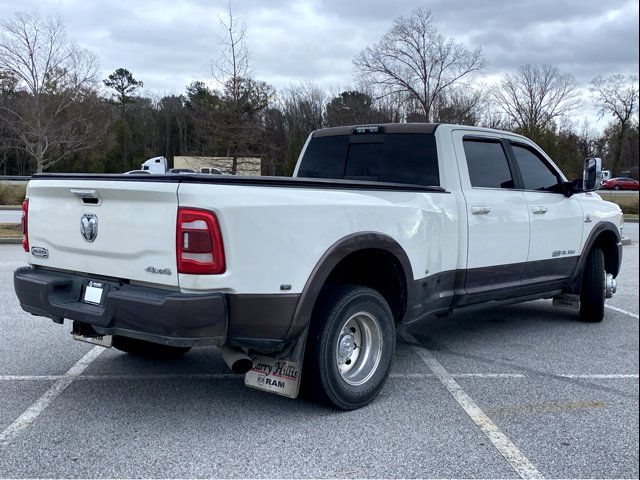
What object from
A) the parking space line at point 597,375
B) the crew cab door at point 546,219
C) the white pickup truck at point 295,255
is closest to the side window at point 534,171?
the crew cab door at point 546,219

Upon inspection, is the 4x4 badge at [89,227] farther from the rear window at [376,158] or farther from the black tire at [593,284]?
the black tire at [593,284]

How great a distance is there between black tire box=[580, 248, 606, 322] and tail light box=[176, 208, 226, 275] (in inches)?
185

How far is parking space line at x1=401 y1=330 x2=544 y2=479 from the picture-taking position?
329 cm

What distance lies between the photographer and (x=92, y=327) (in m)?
3.80

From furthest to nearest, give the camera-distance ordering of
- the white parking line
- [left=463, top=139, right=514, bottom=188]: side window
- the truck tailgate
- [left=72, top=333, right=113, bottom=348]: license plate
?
[left=463, top=139, right=514, bottom=188]: side window
the white parking line
[left=72, top=333, right=113, bottom=348]: license plate
the truck tailgate

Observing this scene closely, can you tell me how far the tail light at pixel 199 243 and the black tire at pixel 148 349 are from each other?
192cm

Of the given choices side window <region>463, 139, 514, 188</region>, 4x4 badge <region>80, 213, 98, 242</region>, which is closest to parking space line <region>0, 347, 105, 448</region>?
4x4 badge <region>80, 213, 98, 242</region>

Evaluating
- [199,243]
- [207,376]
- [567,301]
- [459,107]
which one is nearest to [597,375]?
[567,301]

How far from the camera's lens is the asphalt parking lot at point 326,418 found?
3277mm

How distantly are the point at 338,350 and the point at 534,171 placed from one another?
3005mm

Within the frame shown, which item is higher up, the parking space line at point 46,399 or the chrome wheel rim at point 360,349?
the chrome wheel rim at point 360,349

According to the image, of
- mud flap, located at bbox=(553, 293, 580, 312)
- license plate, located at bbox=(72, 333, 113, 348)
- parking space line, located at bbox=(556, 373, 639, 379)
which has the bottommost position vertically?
parking space line, located at bbox=(556, 373, 639, 379)

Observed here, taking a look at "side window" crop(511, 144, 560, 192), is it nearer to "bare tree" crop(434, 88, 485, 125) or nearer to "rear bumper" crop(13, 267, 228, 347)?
"rear bumper" crop(13, 267, 228, 347)

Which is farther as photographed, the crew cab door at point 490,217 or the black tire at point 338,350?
the crew cab door at point 490,217
